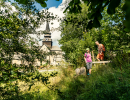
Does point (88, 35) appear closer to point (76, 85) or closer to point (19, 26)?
point (76, 85)

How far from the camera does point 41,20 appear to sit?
2689mm

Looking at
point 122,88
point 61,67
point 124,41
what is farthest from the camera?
point 61,67

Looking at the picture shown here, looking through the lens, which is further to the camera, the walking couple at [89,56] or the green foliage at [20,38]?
the walking couple at [89,56]

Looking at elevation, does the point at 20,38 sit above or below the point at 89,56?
above

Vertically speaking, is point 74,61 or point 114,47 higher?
point 114,47

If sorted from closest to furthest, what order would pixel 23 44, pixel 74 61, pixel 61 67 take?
pixel 23 44
pixel 61 67
pixel 74 61

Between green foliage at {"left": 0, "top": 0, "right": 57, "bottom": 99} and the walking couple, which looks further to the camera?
the walking couple

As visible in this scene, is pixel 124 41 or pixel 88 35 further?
pixel 88 35

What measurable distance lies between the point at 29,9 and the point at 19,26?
1.69 ft

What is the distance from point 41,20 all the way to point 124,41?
4913 millimetres

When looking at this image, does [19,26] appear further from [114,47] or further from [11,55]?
[114,47]

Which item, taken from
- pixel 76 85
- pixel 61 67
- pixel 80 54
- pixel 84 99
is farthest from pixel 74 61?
pixel 84 99

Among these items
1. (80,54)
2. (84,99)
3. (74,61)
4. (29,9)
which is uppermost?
(29,9)

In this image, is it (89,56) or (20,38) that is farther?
(89,56)
